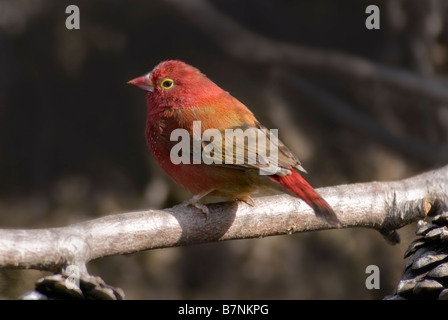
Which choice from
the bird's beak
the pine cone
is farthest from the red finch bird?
the pine cone

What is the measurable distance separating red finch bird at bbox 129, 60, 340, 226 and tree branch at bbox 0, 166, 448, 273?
0.08 metres

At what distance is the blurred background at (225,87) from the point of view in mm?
3418

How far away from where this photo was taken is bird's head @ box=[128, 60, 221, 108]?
9.43 feet

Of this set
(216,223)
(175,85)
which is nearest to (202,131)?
(175,85)

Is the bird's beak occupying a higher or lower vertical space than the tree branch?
higher

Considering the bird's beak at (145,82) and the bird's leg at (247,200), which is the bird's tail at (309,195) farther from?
the bird's beak at (145,82)

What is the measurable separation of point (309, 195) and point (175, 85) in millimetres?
920

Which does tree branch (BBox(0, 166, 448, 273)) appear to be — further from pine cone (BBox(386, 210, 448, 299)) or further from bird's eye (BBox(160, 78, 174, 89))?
bird's eye (BBox(160, 78, 174, 89))

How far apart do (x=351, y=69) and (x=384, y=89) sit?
22 cm

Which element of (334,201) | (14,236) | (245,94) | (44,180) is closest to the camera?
(14,236)

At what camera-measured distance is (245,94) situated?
12.0 ft

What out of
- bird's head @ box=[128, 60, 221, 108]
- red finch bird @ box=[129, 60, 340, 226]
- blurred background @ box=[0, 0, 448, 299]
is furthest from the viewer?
blurred background @ box=[0, 0, 448, 299]
